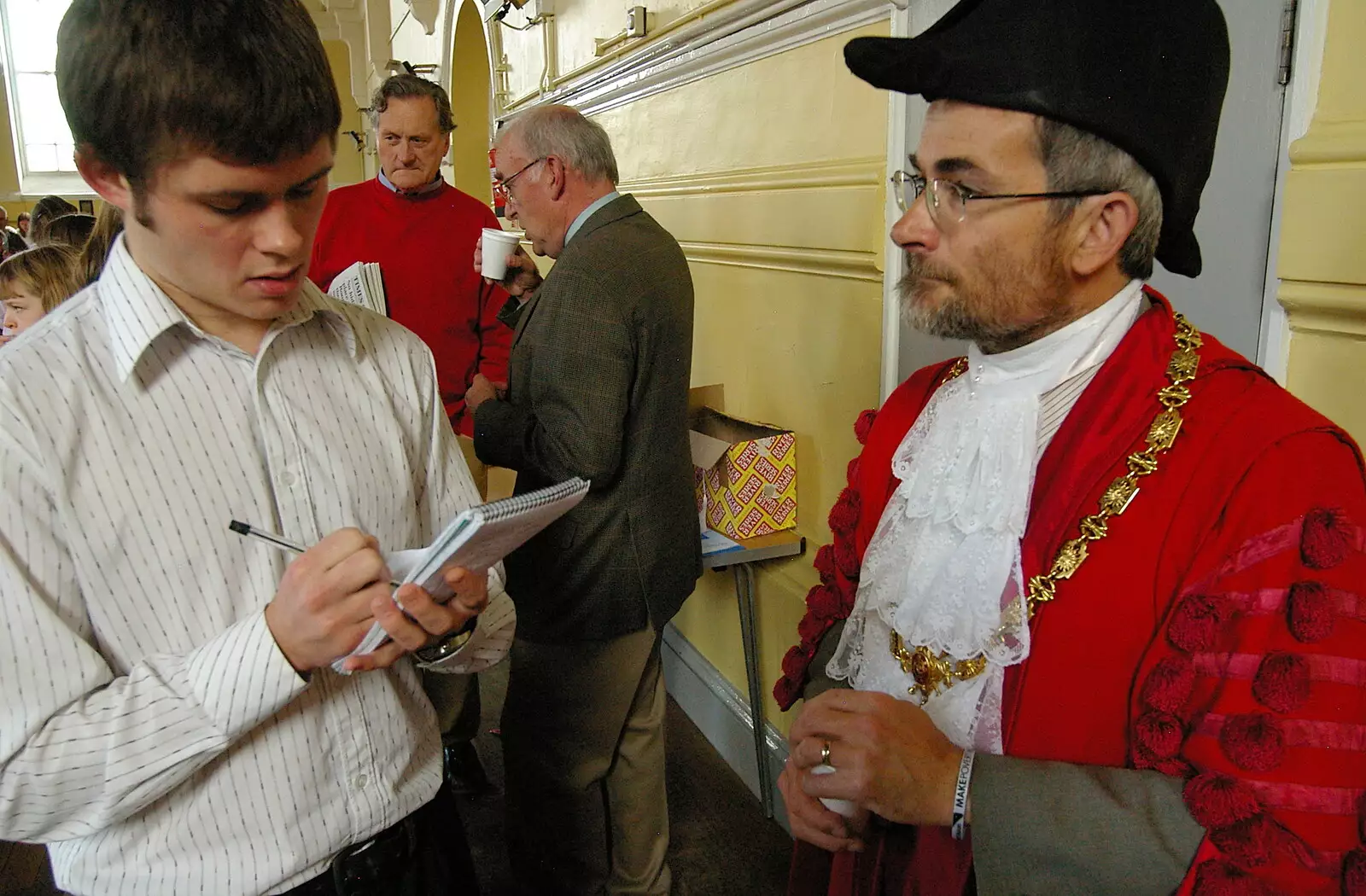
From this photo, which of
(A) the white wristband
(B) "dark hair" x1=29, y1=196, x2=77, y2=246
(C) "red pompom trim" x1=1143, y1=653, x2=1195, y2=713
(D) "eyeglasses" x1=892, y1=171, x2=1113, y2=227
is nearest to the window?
(B) "dark hair" x1=29, y1=196, x2=77, y2=246

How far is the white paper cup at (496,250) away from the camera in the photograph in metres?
2.33

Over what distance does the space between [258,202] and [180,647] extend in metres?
0.45

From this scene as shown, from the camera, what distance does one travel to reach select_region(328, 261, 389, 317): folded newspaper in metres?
2.12

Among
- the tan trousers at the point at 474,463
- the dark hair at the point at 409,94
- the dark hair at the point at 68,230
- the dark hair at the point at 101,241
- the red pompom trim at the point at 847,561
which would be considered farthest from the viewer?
the dark hair at the point at 68,230

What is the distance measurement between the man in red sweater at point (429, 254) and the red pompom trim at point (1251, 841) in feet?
7.18

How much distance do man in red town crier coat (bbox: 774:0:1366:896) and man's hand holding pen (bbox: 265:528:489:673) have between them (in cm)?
47

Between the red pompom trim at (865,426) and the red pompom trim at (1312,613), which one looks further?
the red pompom trim at (865,426)


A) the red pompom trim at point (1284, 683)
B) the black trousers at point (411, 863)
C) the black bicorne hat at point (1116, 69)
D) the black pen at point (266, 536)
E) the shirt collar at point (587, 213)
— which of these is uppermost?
the black bicorne hat at point (1116, 69)

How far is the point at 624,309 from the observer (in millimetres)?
1896

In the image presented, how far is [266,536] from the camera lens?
0.88 meters

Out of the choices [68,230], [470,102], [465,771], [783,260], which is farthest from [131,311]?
[470,102]

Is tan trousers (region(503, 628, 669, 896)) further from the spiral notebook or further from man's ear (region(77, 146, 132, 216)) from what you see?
man's ear (region(77, 146, 132, 216))

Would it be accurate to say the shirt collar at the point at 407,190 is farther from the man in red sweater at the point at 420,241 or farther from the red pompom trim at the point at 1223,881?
the red pompom trim at the point at 1223,881

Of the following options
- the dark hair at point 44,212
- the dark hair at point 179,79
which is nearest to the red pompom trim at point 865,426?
the dark hair at point 179,79
